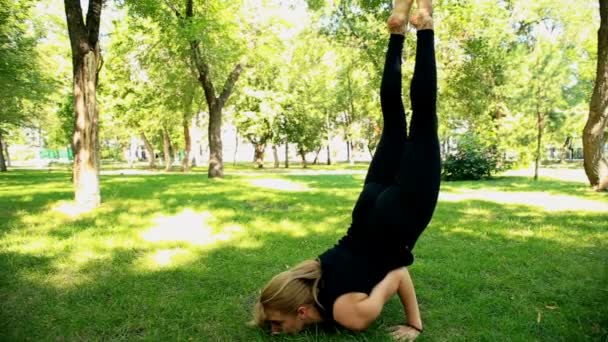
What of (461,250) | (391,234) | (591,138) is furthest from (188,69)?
(391,234)

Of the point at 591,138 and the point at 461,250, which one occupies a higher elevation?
the point at 591,138

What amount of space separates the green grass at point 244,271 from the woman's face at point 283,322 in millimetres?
172

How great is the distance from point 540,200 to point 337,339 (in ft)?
33.3

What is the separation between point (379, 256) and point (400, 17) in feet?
6.78

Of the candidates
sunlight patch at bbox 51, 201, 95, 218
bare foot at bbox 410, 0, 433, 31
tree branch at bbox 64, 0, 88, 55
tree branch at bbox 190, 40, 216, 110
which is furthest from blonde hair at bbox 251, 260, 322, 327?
tree branch at bbox 190, 40, 216, 110

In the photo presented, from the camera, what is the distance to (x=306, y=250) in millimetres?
5887

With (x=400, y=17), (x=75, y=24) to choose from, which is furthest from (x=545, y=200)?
(x=75, y=24)

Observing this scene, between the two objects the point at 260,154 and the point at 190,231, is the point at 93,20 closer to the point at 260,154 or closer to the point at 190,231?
the point at 190,231

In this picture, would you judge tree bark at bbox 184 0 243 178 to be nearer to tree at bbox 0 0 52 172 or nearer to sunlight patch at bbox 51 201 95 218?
tree at bbox 0 0 52 172

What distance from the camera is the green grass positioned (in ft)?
11.2

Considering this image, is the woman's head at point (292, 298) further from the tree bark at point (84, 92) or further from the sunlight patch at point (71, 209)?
the tree bark at point (84, 92)

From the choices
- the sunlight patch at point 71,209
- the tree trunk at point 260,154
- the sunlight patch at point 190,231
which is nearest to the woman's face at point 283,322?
the sunlight patch at point 190,231

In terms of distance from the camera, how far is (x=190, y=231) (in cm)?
736

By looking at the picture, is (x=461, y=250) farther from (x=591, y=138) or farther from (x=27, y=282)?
(x=591, y=138)
